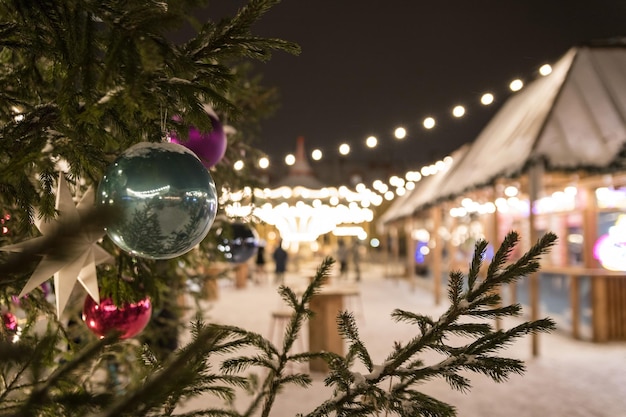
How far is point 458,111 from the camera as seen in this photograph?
6.89 metres

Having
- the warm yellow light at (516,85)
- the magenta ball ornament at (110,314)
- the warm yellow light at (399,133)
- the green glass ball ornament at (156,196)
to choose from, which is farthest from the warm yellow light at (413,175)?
the green glass ball ornament at (156,196)

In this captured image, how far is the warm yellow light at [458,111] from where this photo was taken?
6.84m

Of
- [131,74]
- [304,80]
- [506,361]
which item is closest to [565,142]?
[304,80]

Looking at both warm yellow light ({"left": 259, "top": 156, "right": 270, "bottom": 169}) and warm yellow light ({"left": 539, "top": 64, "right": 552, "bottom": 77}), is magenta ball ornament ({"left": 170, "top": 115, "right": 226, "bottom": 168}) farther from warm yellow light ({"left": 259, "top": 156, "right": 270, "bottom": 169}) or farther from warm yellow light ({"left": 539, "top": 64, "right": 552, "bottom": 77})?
warm yellow light ({"left": 539, "top": 64, "right": 552, "bottom": 77})

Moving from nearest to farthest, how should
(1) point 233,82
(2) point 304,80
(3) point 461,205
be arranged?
(1) point 233,82, (2) point 304,80, (3) point 461,205

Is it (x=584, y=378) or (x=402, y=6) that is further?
(x=402, y=6)

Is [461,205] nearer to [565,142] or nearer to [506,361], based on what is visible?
[565,142]

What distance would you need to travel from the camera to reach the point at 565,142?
6055 millimetres

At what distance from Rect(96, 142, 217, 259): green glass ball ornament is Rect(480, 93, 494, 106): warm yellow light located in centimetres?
603

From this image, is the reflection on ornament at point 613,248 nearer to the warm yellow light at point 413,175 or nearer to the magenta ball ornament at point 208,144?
the magenta ball ornament at point 208,144

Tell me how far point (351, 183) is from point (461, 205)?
2313 cm

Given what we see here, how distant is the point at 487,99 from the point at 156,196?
6.18 meters

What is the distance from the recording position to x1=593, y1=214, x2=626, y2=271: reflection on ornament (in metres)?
6.91

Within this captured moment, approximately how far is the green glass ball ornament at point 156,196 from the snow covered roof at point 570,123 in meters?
Result: 5.45
